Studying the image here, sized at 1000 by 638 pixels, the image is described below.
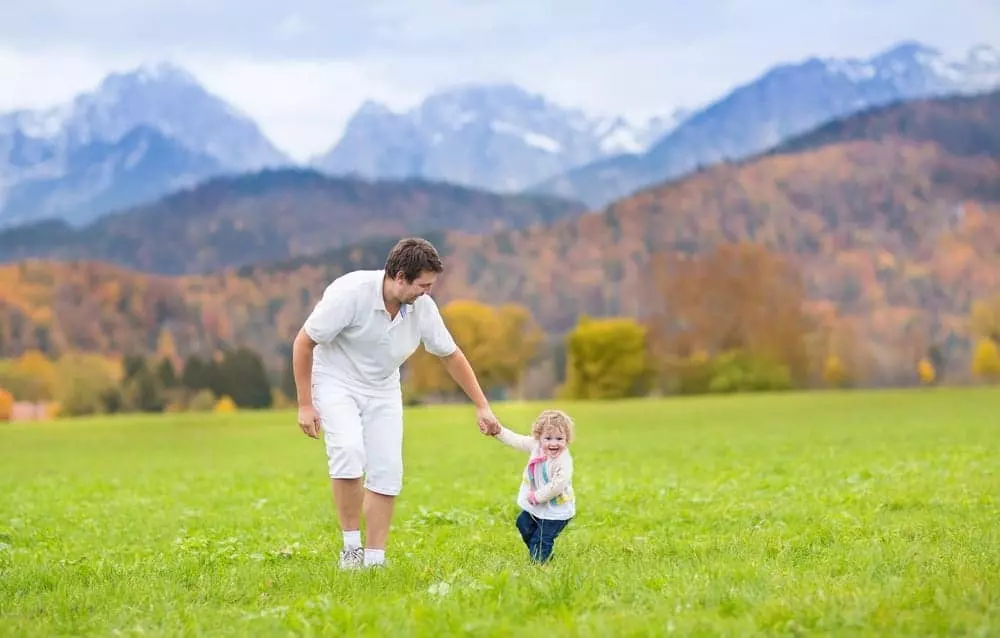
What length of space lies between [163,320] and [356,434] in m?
194

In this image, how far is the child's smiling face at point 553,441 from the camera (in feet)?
29.3

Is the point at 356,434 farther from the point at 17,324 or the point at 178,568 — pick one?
the point at 17,324

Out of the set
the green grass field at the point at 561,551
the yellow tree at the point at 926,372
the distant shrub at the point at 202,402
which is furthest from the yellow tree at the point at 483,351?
the green grass field at the point at 561,551

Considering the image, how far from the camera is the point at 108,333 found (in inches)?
7328

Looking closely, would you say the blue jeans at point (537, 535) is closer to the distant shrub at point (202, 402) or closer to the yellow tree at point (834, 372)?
the distant shrub at point (202, 402)

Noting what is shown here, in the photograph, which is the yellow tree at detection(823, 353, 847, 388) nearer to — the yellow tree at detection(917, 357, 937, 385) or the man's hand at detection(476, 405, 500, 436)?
the yellow tree at detection(917, 357, 937, 385)

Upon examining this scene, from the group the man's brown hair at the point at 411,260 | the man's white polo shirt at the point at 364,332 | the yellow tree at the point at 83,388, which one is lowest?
the yellow tree at the point at 83,388

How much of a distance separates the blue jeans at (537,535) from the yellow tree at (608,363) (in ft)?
296

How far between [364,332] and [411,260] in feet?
2.52

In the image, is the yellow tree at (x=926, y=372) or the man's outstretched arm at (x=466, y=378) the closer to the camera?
the man's outstretched arm at (x=466, y=378)

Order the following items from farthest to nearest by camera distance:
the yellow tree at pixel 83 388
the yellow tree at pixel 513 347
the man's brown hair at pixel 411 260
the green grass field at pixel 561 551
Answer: the yellow tree at pixel 83 388 < the yellow tree at pixel 513 347 < the man's brown hair at pixel 411 260 < the green grass field at pixel 561 551

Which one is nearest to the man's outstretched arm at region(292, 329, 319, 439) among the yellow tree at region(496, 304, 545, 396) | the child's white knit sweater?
the child's white knit sweater

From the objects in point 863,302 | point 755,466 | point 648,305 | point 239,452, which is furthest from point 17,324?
point 755,466

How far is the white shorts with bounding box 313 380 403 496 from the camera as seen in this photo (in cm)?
912
